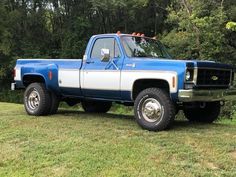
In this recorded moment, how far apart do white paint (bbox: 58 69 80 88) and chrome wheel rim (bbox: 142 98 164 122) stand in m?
2.01

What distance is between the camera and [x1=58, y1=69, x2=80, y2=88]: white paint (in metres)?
9.86

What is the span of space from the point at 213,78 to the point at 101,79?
2.27 m

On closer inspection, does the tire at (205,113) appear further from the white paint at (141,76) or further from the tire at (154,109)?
the white paint at (141,76)

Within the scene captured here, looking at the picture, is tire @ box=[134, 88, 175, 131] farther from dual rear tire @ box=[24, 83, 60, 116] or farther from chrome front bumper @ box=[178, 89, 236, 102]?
dual rear tire @ box=[24, 83, 60, 116]

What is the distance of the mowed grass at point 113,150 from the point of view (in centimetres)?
623

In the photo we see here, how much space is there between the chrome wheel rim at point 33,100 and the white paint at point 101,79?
4.97ft

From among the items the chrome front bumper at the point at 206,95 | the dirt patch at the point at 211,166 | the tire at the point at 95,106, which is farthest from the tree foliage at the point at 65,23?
the dirt patch at the point at 211,166

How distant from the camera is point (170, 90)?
813 centimetres

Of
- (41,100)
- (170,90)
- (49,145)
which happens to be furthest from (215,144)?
(41,100)

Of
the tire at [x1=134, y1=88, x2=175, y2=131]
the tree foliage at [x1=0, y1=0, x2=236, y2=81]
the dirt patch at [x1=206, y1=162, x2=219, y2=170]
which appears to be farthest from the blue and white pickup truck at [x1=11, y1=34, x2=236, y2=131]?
the tree foliage at [x1=0, y1=0, x2=236, y2=81]

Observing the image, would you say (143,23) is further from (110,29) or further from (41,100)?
(41,100)

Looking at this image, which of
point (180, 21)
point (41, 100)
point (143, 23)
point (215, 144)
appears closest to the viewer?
point (215, 144)

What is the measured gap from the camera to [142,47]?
948 centimetres

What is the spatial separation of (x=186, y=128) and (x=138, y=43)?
6.81 feet
